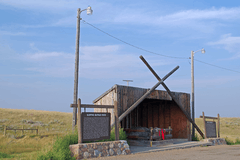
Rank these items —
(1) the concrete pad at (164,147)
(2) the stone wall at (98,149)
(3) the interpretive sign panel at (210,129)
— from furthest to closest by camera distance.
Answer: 1. (3) the interpretive sign panel at (210,129)
2. (1) the concrete pad at (164,147)
3. (2) the stone wall at (98,149)

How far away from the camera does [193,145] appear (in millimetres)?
17406

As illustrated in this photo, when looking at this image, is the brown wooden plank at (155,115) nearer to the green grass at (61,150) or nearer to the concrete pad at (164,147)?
the concrete pad at (164,147)

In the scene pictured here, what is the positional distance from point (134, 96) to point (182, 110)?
528 cm

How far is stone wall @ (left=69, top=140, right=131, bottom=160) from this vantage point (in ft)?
37.1

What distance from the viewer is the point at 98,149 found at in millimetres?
11961

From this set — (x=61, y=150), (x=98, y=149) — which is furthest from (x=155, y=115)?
(x=61, y=150)

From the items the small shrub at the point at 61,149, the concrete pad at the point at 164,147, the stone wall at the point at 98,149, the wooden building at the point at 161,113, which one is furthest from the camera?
the wooden building at the point at 161,113

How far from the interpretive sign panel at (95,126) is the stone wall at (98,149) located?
35 centimetres

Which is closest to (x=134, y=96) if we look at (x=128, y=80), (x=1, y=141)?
(x=1, y=141)

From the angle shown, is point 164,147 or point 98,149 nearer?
point 98,149

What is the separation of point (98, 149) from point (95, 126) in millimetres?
1014

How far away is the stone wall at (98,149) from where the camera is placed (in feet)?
37.1

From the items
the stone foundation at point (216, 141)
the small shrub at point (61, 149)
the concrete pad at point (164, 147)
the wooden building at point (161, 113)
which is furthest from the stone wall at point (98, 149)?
the stone foundation at point (216, 141)

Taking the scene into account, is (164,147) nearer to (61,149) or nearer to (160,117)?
(160,117)
